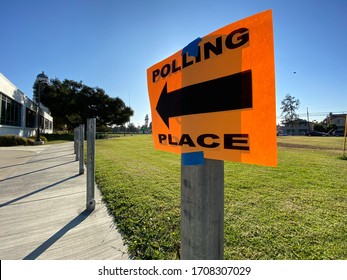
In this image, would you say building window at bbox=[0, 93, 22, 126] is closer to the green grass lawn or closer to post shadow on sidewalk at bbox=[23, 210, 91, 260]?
the green grass lawn

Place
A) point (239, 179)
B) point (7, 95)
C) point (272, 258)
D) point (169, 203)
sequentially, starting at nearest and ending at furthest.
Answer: point (272, 258)
point (169, 203)
point (239, 179)
point (7, 95)

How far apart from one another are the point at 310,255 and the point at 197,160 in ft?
6.62

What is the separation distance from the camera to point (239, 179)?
5543 millimetres

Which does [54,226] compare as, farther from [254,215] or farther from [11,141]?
[11,141]

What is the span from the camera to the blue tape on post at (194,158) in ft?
4.01

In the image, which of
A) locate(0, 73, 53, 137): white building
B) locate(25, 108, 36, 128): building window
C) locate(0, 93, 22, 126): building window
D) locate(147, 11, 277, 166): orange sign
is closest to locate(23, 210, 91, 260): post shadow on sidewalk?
locate(147, 11, 277, 166): orange sign

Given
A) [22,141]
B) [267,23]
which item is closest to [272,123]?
[267,23]

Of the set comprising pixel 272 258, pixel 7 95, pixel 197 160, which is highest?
pixel 7 95

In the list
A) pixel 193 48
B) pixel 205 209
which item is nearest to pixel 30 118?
pixel 193 48

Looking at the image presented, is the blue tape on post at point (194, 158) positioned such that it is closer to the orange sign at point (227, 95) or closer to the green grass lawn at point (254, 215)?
the orange sign at point (227, 95)

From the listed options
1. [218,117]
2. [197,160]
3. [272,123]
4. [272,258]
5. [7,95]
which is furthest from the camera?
[7,95]

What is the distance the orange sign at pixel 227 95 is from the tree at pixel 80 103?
42078 mm

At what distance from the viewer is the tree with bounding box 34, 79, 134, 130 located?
127 ft

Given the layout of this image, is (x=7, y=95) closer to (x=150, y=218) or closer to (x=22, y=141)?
(x=22, y=141)
